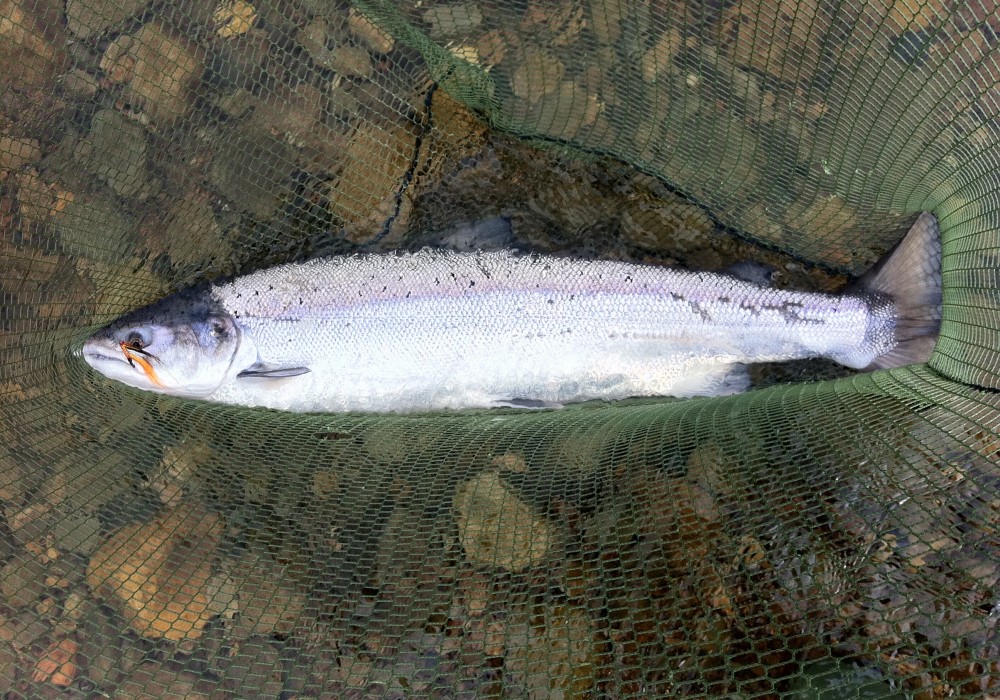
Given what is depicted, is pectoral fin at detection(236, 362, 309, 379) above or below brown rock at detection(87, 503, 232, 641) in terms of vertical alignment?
above

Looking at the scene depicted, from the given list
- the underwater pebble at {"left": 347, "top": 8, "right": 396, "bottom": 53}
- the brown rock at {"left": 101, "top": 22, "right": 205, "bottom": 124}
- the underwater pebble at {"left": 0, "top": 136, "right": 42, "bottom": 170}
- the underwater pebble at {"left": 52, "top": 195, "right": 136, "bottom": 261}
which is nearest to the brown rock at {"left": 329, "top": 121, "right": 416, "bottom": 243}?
the underwater pebble at {"left": 347, "top": 8, "right": 396, "bottom": 53}

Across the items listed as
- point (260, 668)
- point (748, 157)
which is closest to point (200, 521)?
point (260, 668)

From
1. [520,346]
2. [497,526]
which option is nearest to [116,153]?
[520,346]

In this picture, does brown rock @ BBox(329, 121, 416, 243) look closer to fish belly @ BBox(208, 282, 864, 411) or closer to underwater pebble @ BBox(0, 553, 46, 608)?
fish belly @ BBox(208, 282, 864, 411)

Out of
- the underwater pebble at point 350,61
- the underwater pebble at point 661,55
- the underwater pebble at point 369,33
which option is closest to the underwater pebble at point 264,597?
the underwater pebble at point 350,61

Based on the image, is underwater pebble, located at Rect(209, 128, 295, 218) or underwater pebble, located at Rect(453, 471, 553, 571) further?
underwater pebble, located at Rect(209, 128, 295, 218)

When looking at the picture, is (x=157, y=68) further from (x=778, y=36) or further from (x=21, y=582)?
(x=778, y=36)

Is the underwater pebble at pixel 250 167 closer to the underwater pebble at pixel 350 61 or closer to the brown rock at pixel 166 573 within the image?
the underwater pebble at pixel 350 61
